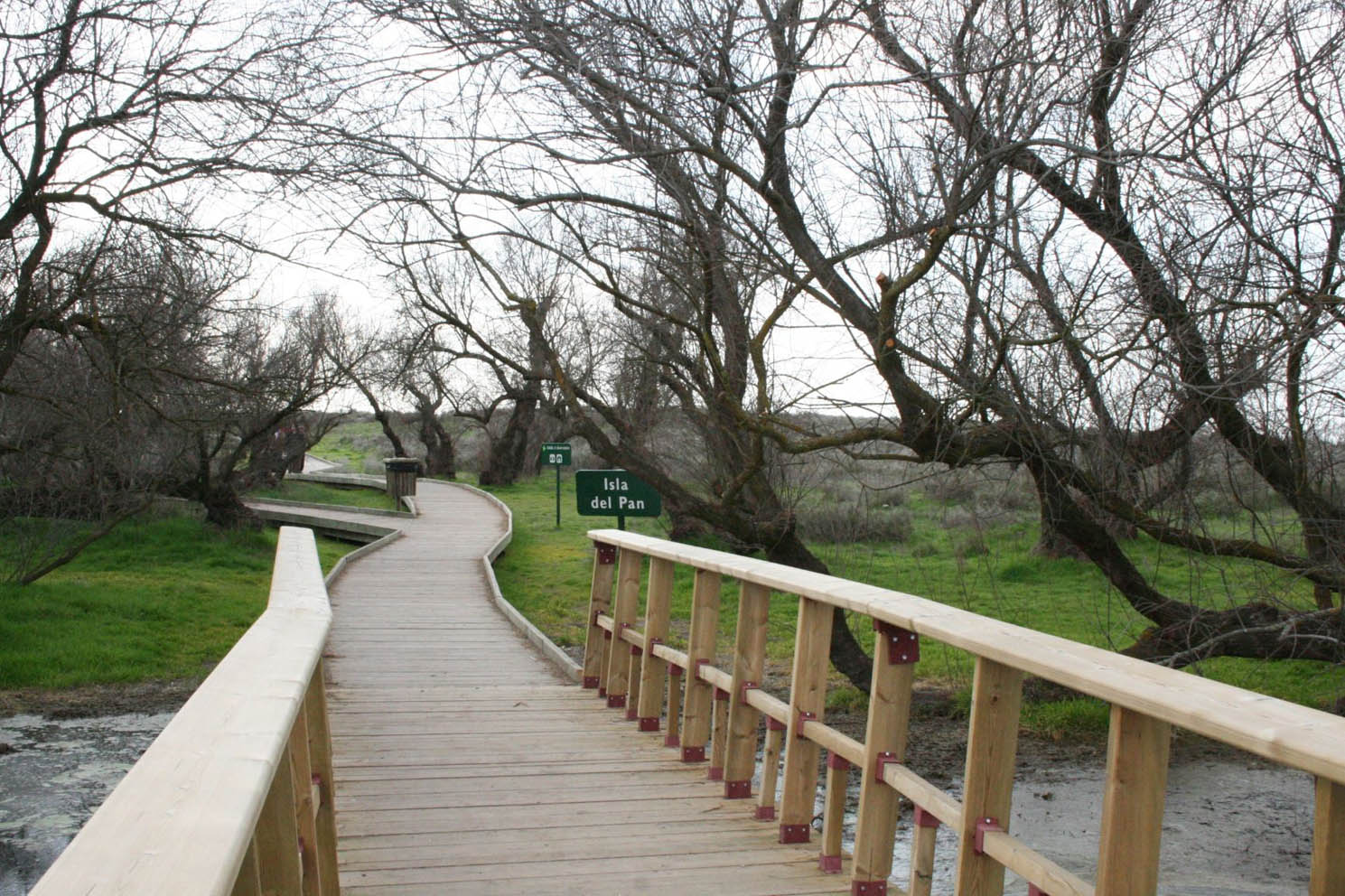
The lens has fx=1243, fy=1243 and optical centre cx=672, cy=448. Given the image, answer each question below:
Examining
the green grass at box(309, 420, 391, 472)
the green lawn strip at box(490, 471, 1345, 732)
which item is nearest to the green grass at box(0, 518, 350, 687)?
the green lawn strip at box(490, 471, 1345, 732)

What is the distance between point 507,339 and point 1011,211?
26.2 metres

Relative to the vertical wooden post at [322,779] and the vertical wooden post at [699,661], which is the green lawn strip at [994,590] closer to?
the vertical wooden post at [699,661]

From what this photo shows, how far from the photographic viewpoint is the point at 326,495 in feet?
110

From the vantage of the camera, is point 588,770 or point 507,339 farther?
point 507,339

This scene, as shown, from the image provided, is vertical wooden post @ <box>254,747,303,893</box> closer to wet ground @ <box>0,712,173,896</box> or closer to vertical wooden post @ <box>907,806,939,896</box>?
vertical wooden post @ <box>907,806,939,896</box>

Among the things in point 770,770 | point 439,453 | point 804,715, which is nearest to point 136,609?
point 770,770

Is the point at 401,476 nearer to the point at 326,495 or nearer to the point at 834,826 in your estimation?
the point at 326,495

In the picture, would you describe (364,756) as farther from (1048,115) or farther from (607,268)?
(1048,115)

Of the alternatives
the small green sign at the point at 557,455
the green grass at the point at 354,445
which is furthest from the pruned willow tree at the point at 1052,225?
the green grass at the point at 354,445

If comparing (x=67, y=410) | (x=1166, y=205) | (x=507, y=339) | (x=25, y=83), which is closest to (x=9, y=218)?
(x=25, y=83)

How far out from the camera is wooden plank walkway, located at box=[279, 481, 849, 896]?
152 inches

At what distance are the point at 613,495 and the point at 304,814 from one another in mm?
12802

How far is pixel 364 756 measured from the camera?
5820 millimetres

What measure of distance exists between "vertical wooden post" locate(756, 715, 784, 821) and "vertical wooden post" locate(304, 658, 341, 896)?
67.6 inches
